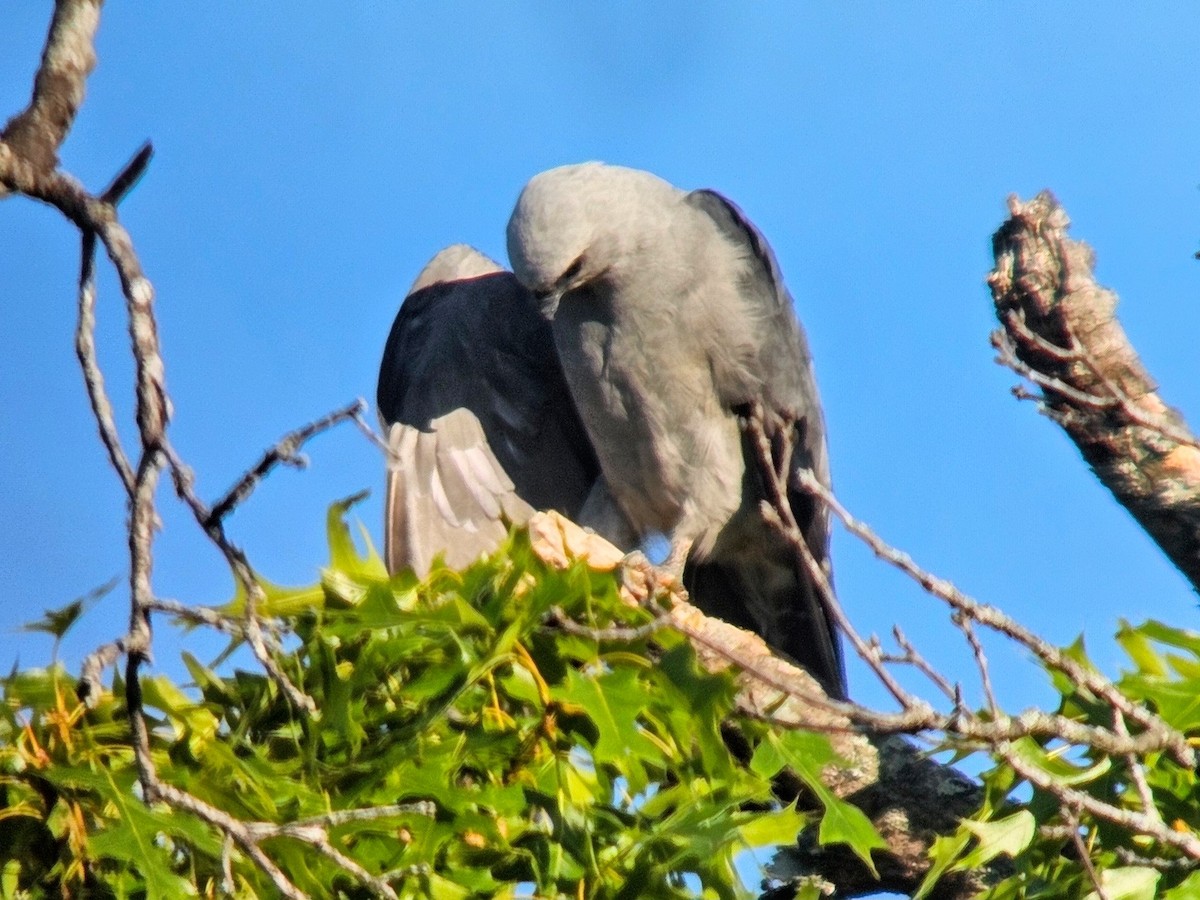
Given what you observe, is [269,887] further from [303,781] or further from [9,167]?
[9,167]

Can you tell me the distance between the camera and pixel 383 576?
2205mm

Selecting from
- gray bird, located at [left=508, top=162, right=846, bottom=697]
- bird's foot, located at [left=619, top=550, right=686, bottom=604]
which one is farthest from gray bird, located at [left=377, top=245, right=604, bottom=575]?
bird's foot, located at [left=619, top=550, right=686, bottom=604]

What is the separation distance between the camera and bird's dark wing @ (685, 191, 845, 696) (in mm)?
4320

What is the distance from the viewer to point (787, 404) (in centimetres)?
434

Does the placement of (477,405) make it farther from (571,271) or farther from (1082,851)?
(1082,851)

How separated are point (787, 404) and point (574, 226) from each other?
2.92ft

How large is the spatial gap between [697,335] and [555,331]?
475 mm

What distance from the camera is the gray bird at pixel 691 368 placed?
4.26 m

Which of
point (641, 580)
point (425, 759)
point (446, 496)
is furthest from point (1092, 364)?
point (446, 496)

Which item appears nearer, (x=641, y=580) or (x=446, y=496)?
(x=641, y=580)

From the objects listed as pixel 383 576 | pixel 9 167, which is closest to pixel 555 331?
pixel 383 576

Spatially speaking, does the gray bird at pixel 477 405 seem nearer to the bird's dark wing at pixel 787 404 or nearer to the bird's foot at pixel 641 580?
the bird's dark wing at pixel 787 404

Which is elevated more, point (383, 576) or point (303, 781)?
point (383, 576)

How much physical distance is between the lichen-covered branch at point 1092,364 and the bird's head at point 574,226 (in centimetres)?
120
